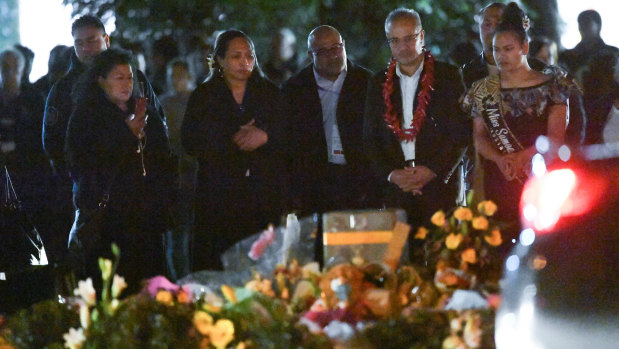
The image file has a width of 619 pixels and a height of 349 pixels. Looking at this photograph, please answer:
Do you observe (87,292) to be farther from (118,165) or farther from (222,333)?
(118,165)

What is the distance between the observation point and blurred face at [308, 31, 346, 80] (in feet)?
31.1

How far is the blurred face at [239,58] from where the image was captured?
9039 millimetres

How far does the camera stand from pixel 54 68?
10648 mm

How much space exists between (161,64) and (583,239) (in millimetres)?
7967

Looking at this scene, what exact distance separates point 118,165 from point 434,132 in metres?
2.01

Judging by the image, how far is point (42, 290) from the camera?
733 centimetres

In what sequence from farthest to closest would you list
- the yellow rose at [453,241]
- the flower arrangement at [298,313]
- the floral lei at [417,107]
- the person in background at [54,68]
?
the person in background at [54,68] → the floral lei at [417,107] → the yellow rose at [453,241] → the flower arrangement at [298,313]

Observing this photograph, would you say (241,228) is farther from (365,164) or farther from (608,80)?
(608,80)

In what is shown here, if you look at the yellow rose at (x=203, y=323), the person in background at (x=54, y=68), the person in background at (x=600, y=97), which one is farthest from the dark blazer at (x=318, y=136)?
the yellow rose at (x=203, y=323)

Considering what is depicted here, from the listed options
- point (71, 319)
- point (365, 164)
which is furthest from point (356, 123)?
point (71, 319)

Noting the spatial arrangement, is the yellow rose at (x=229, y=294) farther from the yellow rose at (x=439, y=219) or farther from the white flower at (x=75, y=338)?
the yellow rose at (x=439, y=219)

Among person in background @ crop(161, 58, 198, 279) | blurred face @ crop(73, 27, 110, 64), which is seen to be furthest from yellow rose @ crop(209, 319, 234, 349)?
Answer: person in background @ crop(161, 58, 198, 279)

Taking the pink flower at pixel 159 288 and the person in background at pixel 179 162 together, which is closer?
the pink flower at pixel 159 288

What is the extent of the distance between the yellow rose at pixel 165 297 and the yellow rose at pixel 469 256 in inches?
Answer: 46.3
